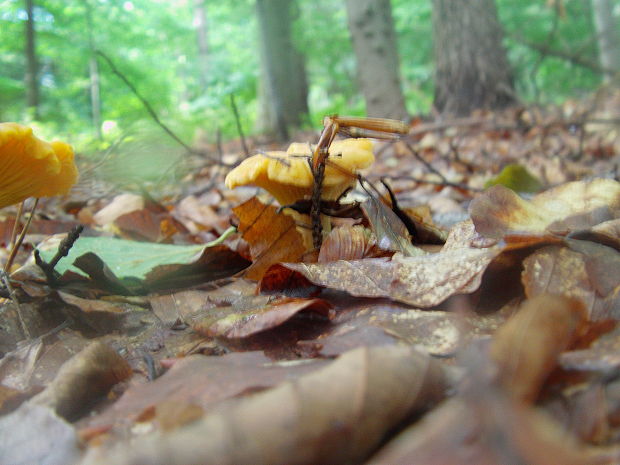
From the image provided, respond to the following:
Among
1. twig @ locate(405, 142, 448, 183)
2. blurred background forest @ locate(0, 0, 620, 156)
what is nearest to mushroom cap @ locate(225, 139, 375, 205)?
twig @ locate(405, 142, 448, 183)

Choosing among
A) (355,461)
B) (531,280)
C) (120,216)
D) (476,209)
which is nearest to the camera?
(355,461)

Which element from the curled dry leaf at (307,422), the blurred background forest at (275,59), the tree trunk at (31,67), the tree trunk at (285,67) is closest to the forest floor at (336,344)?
the curled dry leaf at (307,422)

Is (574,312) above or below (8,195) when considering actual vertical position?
below

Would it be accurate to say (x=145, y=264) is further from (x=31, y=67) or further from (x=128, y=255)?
(x=31, y=67)

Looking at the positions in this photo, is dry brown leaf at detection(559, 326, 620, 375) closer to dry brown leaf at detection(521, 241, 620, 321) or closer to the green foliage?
dry brown leaf at detection(521, 241, 620, 321)

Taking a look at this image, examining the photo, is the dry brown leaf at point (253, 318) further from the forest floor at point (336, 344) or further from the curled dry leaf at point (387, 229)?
the curled dry leaf at point (387, 229)

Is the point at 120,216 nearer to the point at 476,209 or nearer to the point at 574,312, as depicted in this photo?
the point at 476,209

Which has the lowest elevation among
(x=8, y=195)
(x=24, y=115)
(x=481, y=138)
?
(x=481, y=138)

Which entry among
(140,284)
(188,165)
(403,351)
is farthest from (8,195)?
(188,165)
